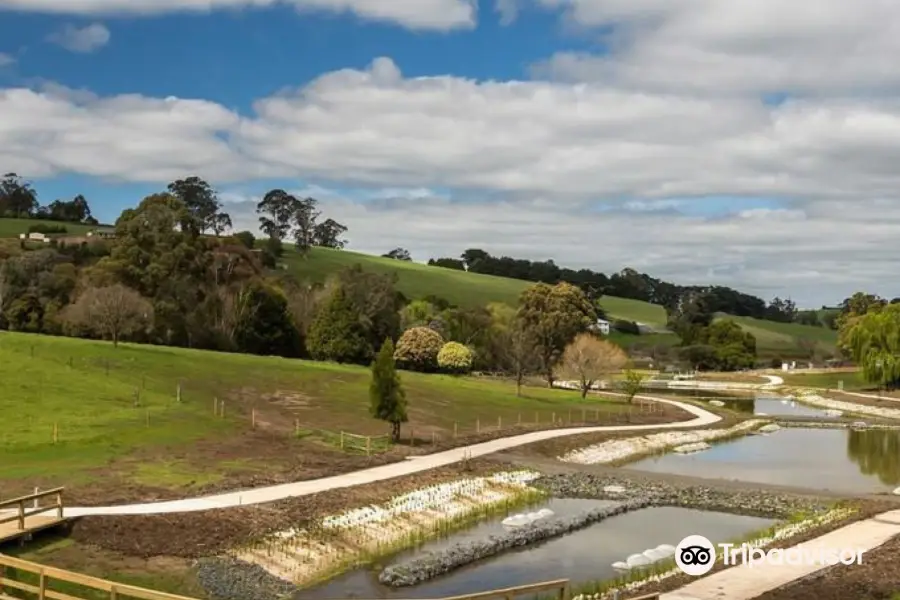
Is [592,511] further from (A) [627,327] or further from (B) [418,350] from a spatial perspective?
(A) [627,327]

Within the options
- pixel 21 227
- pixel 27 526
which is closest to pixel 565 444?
pixel 27 526

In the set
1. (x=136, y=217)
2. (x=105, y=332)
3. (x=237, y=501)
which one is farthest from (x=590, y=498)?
(x=136, y=217)

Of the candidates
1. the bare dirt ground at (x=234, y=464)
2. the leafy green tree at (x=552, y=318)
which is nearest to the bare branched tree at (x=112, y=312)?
the bare dirt ground at (x=234, y=464)

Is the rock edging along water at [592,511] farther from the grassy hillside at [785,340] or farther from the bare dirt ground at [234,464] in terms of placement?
the grassy hillside at [785,340]

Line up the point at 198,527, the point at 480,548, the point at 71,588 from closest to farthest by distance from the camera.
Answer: the point at 71,588
the point at 198,527
the point at 480,548

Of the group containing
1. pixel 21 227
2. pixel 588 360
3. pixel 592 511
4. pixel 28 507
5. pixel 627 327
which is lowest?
pixel 592 511

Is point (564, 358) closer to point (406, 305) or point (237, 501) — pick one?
point (406, 305)
